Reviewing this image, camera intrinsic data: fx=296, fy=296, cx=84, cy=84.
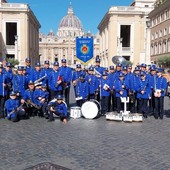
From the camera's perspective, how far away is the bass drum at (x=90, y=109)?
1066cm

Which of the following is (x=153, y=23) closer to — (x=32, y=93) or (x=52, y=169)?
(x=32, y=93)

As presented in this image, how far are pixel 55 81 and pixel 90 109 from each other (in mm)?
1834

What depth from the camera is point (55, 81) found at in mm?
11461

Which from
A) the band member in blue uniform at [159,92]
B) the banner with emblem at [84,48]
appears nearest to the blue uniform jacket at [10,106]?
the banner with emblem at [84,48]

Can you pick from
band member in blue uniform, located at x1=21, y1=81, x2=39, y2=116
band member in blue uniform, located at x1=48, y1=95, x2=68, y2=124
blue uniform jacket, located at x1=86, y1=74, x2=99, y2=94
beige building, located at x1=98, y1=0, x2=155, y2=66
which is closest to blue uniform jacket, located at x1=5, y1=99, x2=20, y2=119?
band member in blue uniform, located at x1=21, y1=81, x2=39, y2=116

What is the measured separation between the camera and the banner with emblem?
45.6 ft

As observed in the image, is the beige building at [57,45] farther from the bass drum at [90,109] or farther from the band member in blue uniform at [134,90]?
the bass drum at [90,109]

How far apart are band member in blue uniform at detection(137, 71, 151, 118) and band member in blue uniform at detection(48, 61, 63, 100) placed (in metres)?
3.00

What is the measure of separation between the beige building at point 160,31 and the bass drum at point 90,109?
131 feet

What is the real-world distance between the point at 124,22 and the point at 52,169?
6159 centimetres

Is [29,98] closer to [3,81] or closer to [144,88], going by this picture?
[3,81]

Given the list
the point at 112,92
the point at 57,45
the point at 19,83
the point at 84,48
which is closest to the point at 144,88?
Answer: the point at 112,92

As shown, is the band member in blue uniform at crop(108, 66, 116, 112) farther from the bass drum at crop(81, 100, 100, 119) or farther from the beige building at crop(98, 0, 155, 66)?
the beige building at crop(98, 0, 155, 66)

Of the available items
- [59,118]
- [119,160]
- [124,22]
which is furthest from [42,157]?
[124,22]
